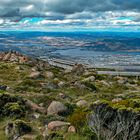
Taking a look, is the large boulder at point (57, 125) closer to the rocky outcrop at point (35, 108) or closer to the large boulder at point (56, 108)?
the large boulder at point (56, 108)

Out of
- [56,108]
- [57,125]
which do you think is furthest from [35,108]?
[57,125]

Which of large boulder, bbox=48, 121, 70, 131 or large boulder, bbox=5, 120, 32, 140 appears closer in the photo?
large boulder, bbox=5, 120, 32, 140

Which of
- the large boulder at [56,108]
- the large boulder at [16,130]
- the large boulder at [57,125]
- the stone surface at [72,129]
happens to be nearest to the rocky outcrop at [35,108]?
the large boulder at [56,108]

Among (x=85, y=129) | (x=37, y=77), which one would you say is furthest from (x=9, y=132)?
(x=37, y=77)

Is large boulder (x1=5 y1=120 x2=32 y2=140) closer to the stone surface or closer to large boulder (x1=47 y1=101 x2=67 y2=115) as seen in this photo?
the stone surface

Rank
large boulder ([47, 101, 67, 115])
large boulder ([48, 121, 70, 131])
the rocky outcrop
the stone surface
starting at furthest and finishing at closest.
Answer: the rocky outcrop
large boulder ([47, 101, 67, 115])
large boulder ([48, 121, 70, 131])
the stone surface

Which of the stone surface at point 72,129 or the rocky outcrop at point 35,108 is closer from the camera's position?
the stone surface at point 72,129

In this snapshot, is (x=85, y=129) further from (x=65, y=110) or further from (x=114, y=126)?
(x=65, y=110)

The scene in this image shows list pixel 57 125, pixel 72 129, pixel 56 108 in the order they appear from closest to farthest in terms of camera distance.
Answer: pixel 72 129 → pixel 57 125 → pixel 56 108

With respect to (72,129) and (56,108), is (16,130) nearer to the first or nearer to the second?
(72,129)

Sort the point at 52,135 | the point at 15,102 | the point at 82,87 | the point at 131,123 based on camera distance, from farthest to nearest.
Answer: the point at 82,87 < the point at 15,102 < the point at 52,135 < the point at 131,123

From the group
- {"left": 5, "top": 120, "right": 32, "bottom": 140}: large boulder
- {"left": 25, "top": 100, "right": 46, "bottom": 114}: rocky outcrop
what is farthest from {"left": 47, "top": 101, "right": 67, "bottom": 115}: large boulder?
{"left": 5, "top": 120, "right": 32, "bottom": 140}: large boulder
